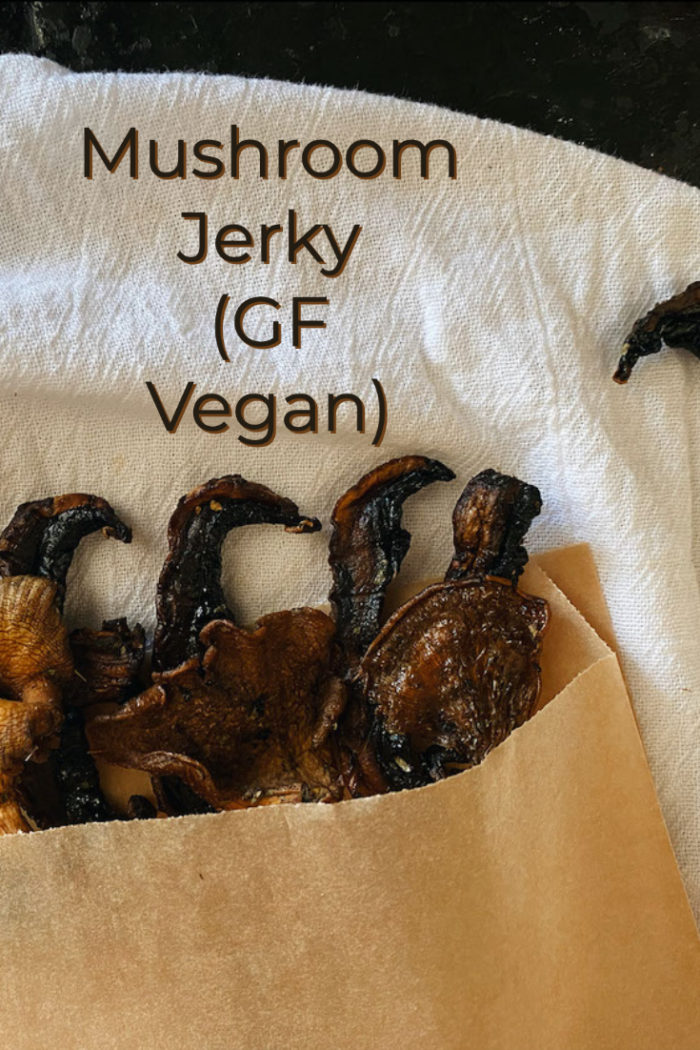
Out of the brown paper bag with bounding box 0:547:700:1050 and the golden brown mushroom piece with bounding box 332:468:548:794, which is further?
the golden brown mushroom piece with bounding box 332:468:548:794

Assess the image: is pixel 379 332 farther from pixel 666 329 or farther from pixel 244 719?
pixel 244 719

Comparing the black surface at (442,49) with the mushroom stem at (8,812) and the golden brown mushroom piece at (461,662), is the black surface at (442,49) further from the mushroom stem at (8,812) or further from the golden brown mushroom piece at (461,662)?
the mushroom stem at (8,812)

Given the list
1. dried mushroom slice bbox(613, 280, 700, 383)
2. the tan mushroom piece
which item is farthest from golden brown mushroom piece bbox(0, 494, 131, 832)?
dried mushroom slice bbox(613, 280, 700, 383)

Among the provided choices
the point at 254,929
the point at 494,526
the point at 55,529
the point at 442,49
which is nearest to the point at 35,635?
the point at 55,529

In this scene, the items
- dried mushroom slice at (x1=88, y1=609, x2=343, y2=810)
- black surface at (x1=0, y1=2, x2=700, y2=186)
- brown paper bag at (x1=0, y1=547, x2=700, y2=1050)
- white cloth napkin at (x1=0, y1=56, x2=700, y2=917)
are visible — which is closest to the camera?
brown paper bag at (x1=0, y1=547, x2=700, y2=1050)

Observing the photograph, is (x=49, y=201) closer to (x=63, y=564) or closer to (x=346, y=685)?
(x=63, y=564)

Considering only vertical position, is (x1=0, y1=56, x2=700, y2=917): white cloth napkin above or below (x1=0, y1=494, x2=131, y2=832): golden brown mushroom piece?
above

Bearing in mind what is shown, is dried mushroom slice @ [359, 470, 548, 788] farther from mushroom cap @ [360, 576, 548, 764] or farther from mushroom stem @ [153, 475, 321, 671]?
mushroom stem @ [153, 475, 321, 671]
